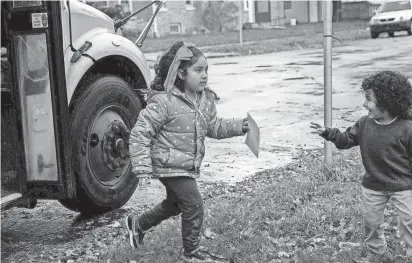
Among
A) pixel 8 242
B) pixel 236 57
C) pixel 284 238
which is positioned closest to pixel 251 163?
pixel 284 238

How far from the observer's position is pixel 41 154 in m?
4.41

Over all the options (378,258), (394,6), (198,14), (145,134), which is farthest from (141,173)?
(198,14)

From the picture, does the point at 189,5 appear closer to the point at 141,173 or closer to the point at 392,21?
the point at 392,21

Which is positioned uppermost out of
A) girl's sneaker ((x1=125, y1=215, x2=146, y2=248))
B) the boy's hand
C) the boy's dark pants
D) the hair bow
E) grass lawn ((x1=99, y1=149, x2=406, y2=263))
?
the hair bow

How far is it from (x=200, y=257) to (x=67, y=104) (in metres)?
1.26

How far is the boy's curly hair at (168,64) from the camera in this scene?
407cm

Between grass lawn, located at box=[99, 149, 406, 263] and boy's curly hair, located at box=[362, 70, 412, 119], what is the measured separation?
94cm

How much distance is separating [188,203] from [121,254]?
2.02 feet

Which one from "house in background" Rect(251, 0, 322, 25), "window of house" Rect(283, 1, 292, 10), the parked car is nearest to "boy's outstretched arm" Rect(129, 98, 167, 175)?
the parked car

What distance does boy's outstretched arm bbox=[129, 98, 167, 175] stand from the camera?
3.90 meters

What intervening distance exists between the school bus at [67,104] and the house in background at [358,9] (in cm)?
4222

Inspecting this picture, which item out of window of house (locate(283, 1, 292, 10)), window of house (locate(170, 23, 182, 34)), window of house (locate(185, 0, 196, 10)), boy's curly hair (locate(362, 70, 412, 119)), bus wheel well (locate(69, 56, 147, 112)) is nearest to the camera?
boy's curly hair (locate(362, 70, 412, 119))

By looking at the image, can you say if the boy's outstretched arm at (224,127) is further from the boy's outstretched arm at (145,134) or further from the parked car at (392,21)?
the parked car at (392,21)

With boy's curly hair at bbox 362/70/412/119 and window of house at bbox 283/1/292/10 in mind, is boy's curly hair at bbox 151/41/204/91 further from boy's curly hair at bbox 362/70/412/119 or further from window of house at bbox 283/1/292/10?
window of house at bbox 283/1/292/10
